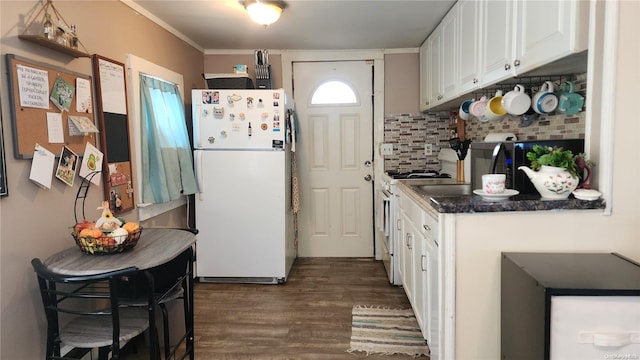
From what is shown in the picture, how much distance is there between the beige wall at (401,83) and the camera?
153 inches

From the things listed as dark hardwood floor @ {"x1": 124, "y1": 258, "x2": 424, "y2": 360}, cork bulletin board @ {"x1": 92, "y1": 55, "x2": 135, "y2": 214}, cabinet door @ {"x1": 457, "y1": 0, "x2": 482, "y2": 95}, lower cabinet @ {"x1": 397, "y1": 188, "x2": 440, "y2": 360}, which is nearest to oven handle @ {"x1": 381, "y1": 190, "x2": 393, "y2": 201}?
lower cabinet @ {"x1": 397, "y1": 188, "x2": 440, "y2": 360}

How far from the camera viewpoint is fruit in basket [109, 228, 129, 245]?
5.50ft

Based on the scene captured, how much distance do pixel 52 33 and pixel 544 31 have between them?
2077 millimetres

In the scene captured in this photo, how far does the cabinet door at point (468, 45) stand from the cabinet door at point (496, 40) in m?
0.08

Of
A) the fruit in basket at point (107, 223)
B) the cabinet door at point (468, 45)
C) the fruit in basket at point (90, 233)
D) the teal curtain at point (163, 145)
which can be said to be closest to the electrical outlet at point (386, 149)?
the cabinet door at point (468, 45)

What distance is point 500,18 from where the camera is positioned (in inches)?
76.2

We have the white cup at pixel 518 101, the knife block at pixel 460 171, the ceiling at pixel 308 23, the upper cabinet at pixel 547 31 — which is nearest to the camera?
the upper cabinet at pixel 547 31

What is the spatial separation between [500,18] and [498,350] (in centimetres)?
155

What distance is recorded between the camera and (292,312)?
279cm

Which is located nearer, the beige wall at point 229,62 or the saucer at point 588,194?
the saucer at point 588,194

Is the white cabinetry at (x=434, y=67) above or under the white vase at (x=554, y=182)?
above

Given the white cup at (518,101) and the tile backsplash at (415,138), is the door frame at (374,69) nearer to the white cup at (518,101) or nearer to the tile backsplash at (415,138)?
the tile backsplash at (415,138)

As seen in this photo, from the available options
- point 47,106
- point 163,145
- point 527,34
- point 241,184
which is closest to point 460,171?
point 527,34

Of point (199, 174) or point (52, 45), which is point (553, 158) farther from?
point (199, 174)
